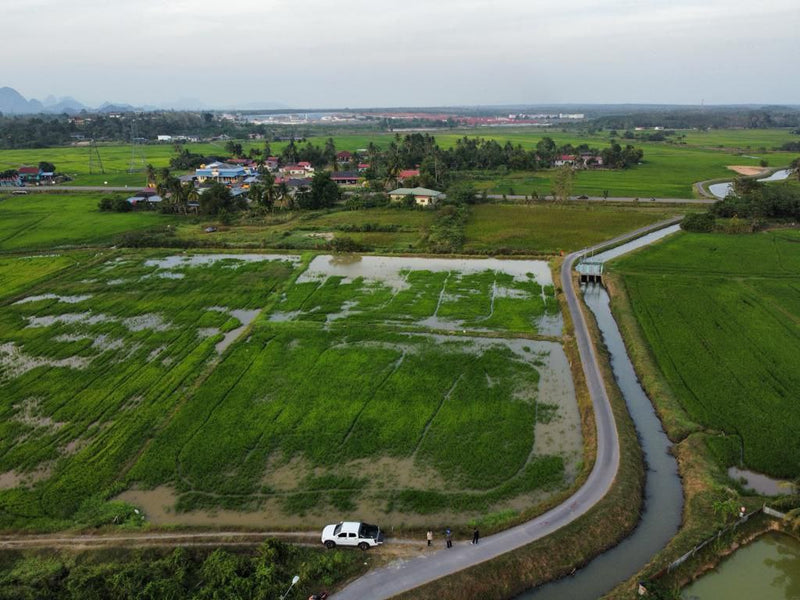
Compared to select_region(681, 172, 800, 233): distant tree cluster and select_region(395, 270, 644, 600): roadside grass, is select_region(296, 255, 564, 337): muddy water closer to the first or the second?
select_region(395, 270, 644, 600): roadside grass

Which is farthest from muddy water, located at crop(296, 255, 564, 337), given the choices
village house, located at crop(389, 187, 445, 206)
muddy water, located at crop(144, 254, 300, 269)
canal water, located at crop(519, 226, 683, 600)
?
village house, located at crop(389, 187, 445, 206)

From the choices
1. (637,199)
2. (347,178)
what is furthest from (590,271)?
(347,178)

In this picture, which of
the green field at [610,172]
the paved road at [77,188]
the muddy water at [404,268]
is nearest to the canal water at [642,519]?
the muddy water at [404,268]

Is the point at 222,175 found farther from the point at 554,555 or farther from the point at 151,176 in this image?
the point at 554,555

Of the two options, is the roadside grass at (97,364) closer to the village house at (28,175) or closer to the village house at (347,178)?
the village house at (347,178)

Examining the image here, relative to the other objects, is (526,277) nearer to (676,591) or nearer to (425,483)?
(425,483)

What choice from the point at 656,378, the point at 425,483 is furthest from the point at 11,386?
the point at 656,378
